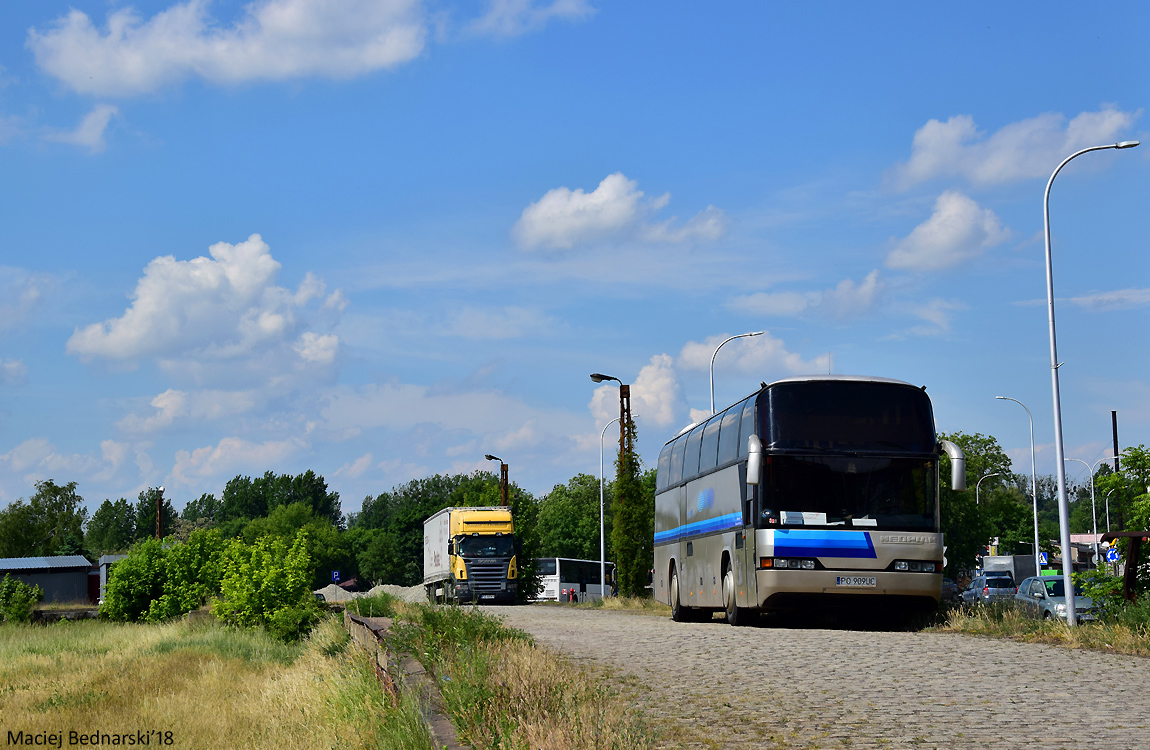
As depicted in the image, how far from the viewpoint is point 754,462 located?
18.6 meters

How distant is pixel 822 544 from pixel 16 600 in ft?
135

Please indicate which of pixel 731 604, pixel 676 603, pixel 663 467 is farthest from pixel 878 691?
pixel 663 467

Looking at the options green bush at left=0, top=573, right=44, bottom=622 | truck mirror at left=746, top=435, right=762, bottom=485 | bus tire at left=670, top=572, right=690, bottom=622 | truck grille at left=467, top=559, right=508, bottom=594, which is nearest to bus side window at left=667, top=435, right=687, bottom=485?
bus tire at left=670, top=572, right=690, bottom=622

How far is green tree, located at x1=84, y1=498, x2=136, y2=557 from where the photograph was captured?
183 metres

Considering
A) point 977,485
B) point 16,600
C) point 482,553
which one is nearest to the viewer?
point 482,553

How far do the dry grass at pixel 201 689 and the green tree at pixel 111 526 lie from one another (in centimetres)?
15871

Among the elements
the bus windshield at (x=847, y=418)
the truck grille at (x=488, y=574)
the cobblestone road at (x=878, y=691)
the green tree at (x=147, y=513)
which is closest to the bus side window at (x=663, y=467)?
the bus windshield at (x=847, y=418)

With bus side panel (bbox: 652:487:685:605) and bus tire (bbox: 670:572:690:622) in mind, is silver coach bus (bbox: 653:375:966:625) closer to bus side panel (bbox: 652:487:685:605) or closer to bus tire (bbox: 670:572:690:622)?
bus tire (bbox: 670:572:690:622)

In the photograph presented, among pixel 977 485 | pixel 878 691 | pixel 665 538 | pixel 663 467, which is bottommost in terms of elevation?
pixel 878 691

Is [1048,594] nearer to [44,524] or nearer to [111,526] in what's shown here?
[44,524]

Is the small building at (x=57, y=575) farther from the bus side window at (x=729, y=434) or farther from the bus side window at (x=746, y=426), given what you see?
the bus side window at (x=746, y=426)

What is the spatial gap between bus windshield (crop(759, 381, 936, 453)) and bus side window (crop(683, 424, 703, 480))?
17.1 ft

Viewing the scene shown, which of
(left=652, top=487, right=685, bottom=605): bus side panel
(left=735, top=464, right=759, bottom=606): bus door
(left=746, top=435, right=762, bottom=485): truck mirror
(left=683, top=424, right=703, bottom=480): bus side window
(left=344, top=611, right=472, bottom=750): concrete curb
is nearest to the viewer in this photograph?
(left=344, top=611, right=472, bottom=750): concrete curb

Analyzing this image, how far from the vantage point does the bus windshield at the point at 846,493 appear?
1881 cm
